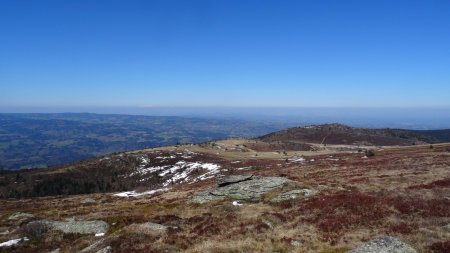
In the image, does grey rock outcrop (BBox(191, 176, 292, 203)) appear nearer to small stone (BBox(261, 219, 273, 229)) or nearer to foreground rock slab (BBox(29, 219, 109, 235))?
small stone (BBox(261, 219, 273, 229))

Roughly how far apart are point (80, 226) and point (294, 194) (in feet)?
74.2

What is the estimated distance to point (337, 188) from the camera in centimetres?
4178

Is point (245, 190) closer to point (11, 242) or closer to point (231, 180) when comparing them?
point (231, 180)

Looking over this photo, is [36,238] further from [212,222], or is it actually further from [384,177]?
[384,177]

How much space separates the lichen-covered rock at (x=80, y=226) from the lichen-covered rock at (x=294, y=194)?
18108 millimetres

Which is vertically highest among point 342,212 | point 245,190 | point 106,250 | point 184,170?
A: point 342,212

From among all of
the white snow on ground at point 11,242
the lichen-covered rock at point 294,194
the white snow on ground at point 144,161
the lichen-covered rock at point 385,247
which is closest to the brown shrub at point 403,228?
the lichen-covered rock at point 385,247

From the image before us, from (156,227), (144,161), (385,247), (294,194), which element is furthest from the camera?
(144,161)

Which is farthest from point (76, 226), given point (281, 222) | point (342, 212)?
point (342, 212)

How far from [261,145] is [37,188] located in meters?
87.7

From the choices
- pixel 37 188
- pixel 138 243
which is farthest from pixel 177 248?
pixel 37 188

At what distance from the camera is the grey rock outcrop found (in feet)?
142

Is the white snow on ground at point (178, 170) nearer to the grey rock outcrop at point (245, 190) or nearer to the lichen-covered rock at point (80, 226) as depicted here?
the grey rock outcrop at point (245, 190)

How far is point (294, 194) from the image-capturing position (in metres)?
39.9
